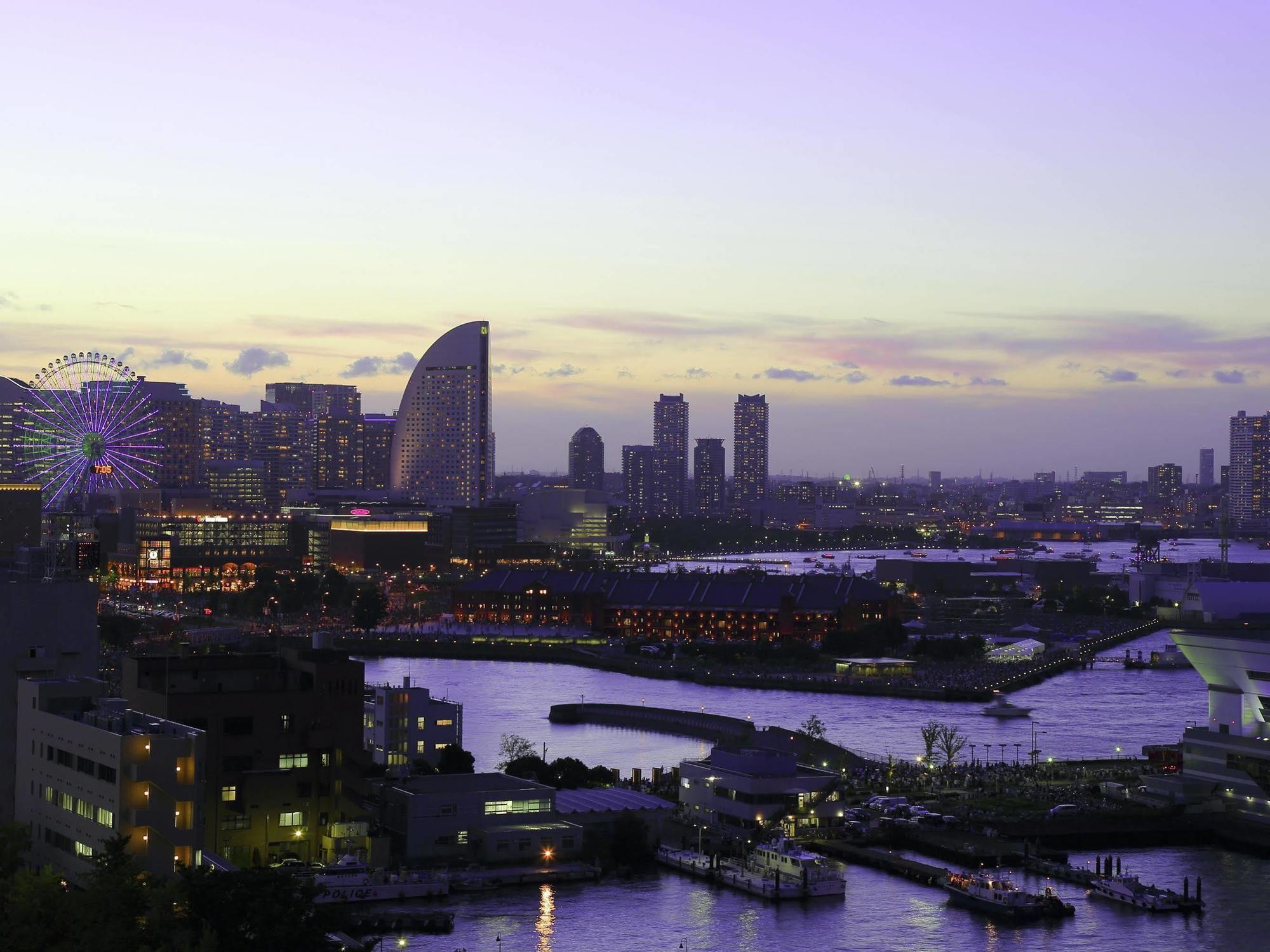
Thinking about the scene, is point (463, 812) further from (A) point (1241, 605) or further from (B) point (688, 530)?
(B) point (688, 530)

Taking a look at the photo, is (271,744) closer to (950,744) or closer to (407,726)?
(407,726)

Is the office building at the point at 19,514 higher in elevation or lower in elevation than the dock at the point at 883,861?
higher

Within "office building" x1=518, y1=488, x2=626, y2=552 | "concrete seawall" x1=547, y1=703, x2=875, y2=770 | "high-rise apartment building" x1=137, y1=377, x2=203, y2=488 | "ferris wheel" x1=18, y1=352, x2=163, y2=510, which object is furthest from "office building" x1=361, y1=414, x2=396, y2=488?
"concrete seawall" x1=547, y1=703, x2=875, y2=770

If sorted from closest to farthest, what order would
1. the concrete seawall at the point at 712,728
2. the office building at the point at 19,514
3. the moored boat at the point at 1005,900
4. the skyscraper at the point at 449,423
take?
the moored boat at the point at 1005,900 < the concrete seawall at the point at 712,728 < the office building at the point at 19,514 < the skyscraper at the point at 449,423

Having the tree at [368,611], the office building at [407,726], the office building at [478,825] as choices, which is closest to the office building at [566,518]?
the tree at [368,611]

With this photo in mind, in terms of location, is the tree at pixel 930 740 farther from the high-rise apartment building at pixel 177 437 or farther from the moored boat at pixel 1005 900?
the high-rise apartment building at pixel 177 437

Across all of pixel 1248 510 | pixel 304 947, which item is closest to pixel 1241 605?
pixel 304 947
